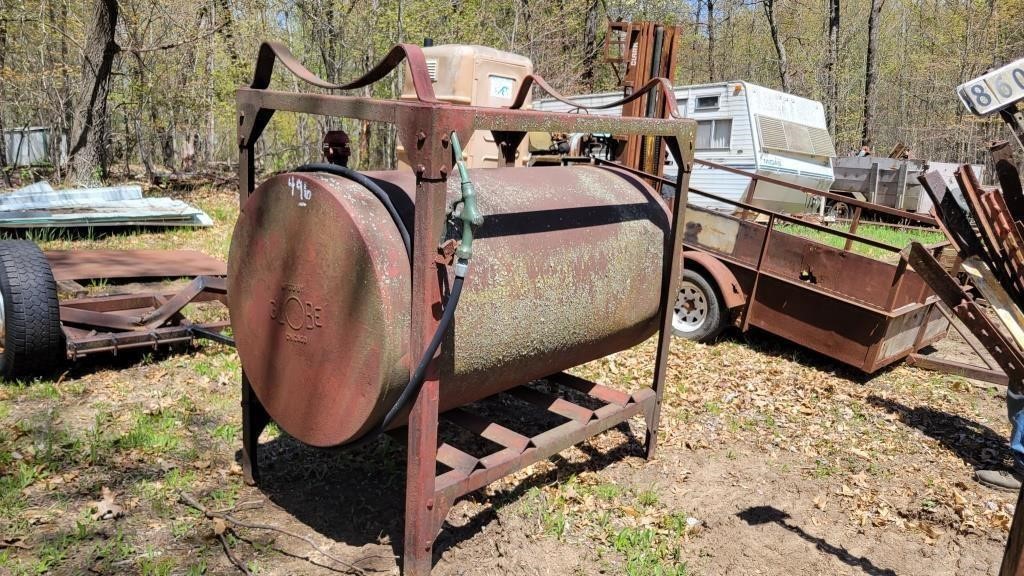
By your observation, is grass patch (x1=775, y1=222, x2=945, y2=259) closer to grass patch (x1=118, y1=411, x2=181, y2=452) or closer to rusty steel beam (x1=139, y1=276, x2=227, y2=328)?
rusty steel beam (x1=139, y1=276, x2=227, y2=328)

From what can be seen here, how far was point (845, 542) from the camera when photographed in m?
3.96

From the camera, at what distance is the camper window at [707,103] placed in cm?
1542

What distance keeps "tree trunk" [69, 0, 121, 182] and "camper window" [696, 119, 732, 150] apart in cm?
1092

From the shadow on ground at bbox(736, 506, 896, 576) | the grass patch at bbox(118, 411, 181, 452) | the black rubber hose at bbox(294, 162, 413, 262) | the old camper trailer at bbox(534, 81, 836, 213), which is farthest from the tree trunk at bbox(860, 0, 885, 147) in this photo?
the black rubber hose at bbox(294, 162, 413, 262)

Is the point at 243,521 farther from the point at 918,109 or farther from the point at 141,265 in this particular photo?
the point at 918,109

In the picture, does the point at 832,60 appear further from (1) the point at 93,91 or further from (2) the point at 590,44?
(1) the point at 93,91

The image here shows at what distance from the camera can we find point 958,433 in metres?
5.53

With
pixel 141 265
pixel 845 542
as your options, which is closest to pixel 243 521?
pixel 845 542

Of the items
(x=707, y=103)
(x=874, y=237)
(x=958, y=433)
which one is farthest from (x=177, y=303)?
(x=707, y=103)

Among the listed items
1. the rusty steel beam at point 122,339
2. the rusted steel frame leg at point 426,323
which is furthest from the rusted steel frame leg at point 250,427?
the rusty steel beam at point 122,339

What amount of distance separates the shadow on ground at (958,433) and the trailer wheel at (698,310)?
150cm

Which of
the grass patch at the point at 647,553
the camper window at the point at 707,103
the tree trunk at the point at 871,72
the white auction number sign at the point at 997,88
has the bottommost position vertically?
the grass patch at the point at 647,553

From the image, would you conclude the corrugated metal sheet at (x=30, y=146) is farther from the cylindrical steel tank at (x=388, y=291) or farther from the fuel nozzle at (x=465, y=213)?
the fuel nozzle at (x=465, y=213)

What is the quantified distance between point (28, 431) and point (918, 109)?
145 feet
